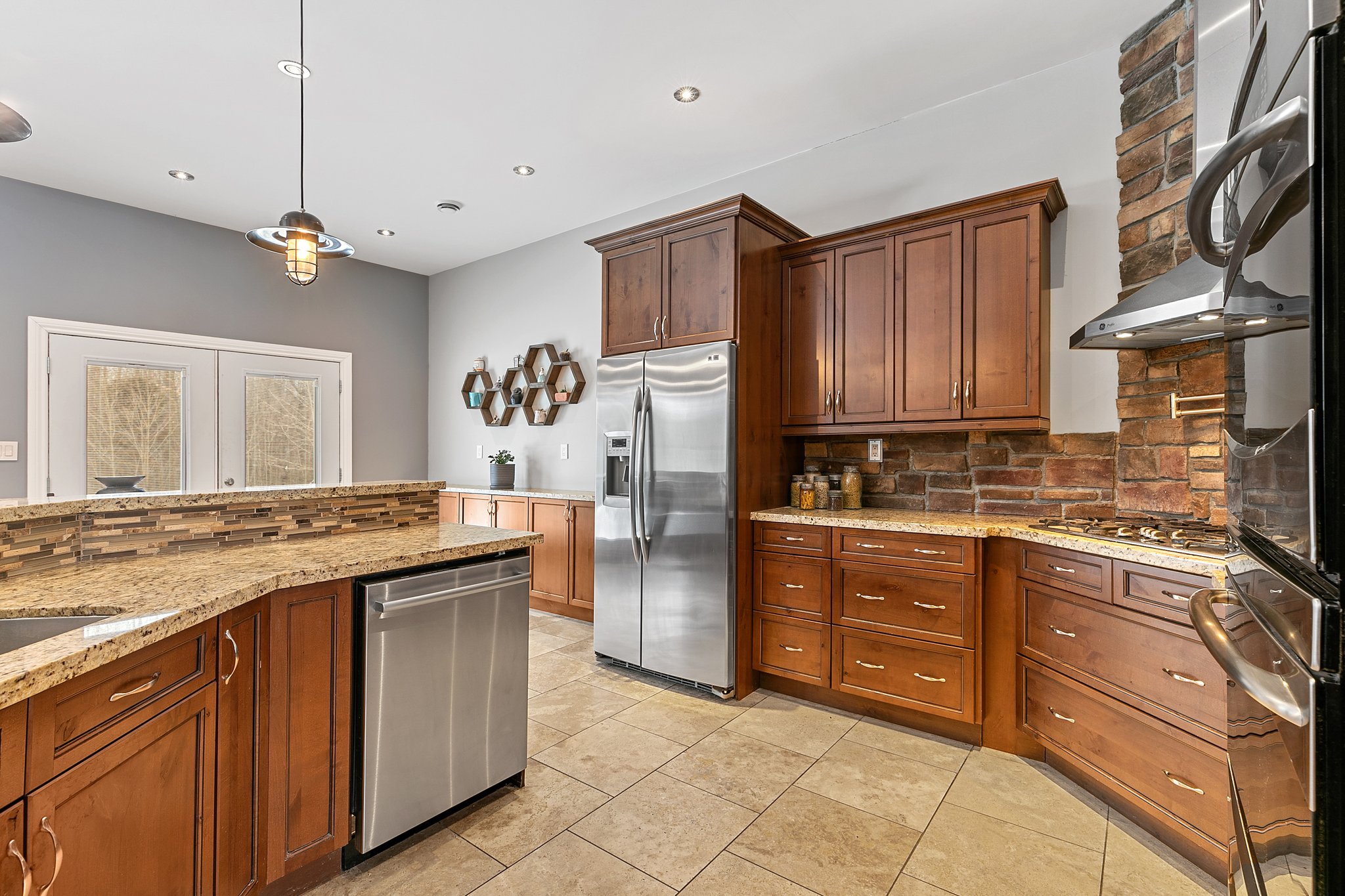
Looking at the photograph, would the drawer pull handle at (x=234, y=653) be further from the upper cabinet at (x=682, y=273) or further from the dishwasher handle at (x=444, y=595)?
the upper cabinet at (x=682, y=273)

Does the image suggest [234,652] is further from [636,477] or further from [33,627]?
[636,477]

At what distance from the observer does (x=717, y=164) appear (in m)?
4.02

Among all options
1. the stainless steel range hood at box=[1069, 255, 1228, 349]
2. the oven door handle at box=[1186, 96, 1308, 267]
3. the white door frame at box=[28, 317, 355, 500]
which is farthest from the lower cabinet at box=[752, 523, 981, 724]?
the white door frame at box=[28, 317, 355, 500]

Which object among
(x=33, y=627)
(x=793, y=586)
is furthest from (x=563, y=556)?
(x=33, y=627)

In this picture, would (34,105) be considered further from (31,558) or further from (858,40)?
(858,40)

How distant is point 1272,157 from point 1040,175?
292cm

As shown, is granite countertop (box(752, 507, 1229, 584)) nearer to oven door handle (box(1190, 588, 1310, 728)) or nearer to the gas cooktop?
the gas cooktop

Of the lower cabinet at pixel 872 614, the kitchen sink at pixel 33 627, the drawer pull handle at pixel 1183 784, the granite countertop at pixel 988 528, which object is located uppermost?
the granite countertop at pixel 988 528

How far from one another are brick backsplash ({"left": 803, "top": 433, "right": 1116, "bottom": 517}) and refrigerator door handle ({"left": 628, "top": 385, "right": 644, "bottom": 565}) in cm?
104

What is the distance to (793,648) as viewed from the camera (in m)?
3.15

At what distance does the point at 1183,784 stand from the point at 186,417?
6.07 meters

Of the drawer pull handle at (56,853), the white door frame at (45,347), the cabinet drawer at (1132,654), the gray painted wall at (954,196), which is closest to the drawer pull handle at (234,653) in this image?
the drawer pull handle at (56,853)

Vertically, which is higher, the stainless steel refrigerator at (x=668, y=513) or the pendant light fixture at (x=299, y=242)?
the pendant light fixture at (x=299, y=242)

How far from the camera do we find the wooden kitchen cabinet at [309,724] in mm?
1686
